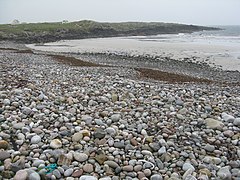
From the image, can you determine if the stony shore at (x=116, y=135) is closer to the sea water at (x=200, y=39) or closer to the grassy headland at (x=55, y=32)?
the sea water at (x=200, y=39)

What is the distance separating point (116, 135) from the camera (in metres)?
5.44

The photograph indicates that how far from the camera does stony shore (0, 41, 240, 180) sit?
14.4 ft

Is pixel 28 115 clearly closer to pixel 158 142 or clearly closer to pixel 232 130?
pixel 158 142

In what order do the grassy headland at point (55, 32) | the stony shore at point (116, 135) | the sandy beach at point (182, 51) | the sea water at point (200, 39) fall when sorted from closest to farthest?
the stony shore at point (116, 135), the sandy beach at point (182, 51), the sea water at point (200, 39), the grassy headland at point (55, 32)

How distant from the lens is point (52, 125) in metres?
5.66

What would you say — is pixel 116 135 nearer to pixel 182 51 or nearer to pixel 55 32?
pixel 182 51

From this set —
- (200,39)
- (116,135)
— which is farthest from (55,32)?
(116,135)

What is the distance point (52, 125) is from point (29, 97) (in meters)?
1.84

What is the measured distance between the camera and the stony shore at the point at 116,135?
4.40 m

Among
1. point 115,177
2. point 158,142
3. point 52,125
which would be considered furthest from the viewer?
point 52,125

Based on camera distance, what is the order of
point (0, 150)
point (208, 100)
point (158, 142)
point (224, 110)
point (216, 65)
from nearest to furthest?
point (0, 150) → point (158, 142) → point (224, 110) → point (208, 100) → point (216, 65)

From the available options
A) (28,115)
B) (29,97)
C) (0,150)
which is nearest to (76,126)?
(28,115)

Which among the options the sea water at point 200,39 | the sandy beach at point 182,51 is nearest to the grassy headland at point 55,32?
the sea water at point 200,39

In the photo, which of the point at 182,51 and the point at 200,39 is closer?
the point at 182,51
